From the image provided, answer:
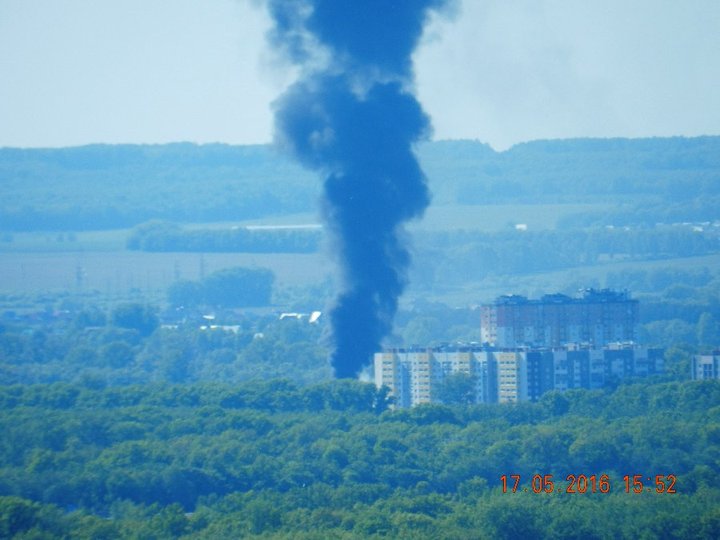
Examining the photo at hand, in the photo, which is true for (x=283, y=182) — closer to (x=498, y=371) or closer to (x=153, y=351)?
(x=153, y=351)

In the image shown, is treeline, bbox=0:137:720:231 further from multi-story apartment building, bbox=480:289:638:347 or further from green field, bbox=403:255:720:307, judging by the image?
multi-story apartment building, bbox=480:289:638:347

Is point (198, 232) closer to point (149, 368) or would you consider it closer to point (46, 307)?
point (46, 307)

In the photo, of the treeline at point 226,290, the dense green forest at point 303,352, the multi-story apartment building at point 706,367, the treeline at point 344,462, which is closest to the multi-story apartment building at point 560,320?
the dense green forest at point 303,352

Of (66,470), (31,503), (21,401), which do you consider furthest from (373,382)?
(31,503)

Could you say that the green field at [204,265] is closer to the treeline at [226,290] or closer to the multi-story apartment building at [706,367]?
the treeline at [226,290]

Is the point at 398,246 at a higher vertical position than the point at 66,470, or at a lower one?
higher

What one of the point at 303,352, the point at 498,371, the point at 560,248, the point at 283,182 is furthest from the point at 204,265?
the point at 498,371

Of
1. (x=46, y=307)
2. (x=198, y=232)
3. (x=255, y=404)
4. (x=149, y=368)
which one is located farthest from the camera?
(x=198, y=232)
